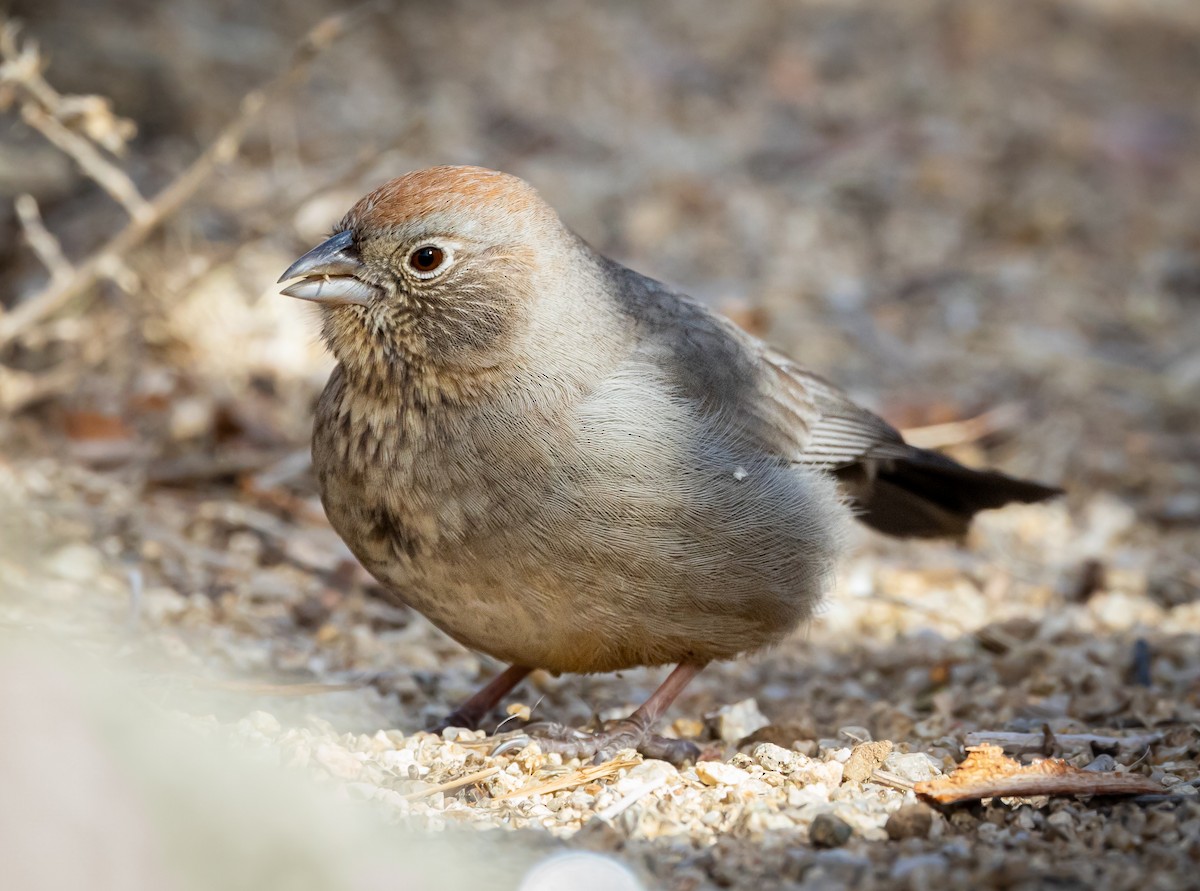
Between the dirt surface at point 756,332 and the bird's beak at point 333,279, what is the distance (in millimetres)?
1197

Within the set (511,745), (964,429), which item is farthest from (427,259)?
(964,429)

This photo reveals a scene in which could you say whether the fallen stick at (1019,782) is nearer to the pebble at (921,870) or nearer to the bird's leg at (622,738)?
the pebble at (921,870)

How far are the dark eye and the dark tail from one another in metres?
1.91

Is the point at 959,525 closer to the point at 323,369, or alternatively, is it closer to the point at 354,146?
the point at 323,369

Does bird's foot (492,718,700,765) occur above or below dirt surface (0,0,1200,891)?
below

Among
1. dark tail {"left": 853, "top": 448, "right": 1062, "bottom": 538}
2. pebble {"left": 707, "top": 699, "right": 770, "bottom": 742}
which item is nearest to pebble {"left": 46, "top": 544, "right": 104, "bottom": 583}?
pebble {"left": 707, "top": 699, "right": 770, "bottom": 742}

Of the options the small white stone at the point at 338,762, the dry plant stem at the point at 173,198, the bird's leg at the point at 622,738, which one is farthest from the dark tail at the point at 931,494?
the dry plant stem at the point at 173,198

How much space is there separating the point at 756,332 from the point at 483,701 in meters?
3.40

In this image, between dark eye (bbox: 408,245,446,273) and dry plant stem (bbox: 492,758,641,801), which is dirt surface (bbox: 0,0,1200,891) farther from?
dark eye (bbox: 408,245,446,273)

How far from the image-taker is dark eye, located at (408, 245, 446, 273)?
421 cm

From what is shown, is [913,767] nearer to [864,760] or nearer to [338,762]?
[864,760]

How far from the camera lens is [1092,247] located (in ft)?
29.3

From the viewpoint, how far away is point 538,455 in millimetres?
3986

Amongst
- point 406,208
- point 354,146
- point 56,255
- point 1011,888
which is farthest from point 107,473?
point 1011,888
